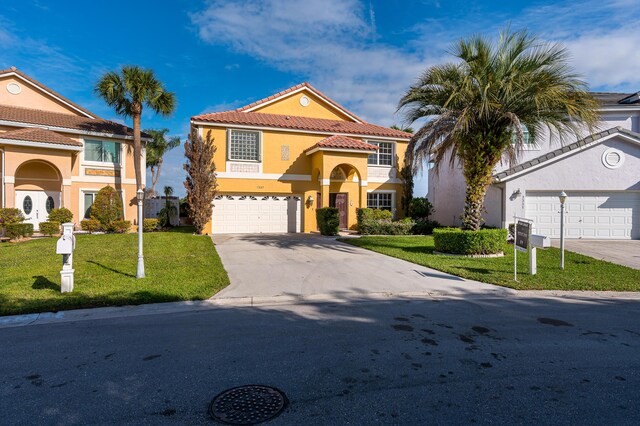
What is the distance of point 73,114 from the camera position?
22250 millimetres

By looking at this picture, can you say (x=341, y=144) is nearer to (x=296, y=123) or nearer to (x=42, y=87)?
(x=296, y=123)

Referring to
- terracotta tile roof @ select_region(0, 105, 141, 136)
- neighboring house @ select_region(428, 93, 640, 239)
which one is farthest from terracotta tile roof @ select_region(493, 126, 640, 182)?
terracotta tile roof @ select_region(0, 105, 141, 136)

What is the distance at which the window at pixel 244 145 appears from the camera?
2034cm

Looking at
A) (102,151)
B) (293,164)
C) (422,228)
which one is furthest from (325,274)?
(102,151)

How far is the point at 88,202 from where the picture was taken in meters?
20.3

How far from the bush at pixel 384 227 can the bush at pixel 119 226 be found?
12.6m

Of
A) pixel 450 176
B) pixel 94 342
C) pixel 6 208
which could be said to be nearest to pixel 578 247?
pixel 450 176

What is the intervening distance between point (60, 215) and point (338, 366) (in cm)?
1836

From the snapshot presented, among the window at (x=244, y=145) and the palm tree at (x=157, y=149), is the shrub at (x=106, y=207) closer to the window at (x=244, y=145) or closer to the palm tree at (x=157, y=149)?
the window at (x=244, y=145)

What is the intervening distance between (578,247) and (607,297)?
25.7ft

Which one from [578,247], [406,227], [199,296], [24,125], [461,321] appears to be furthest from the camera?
[406,227]

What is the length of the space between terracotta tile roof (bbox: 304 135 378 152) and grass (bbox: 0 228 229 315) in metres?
8.72

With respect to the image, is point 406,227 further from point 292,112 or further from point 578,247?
point 292,112

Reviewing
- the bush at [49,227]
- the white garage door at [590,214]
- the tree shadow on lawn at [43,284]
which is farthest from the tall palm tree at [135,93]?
the white garage door at [590,214]
